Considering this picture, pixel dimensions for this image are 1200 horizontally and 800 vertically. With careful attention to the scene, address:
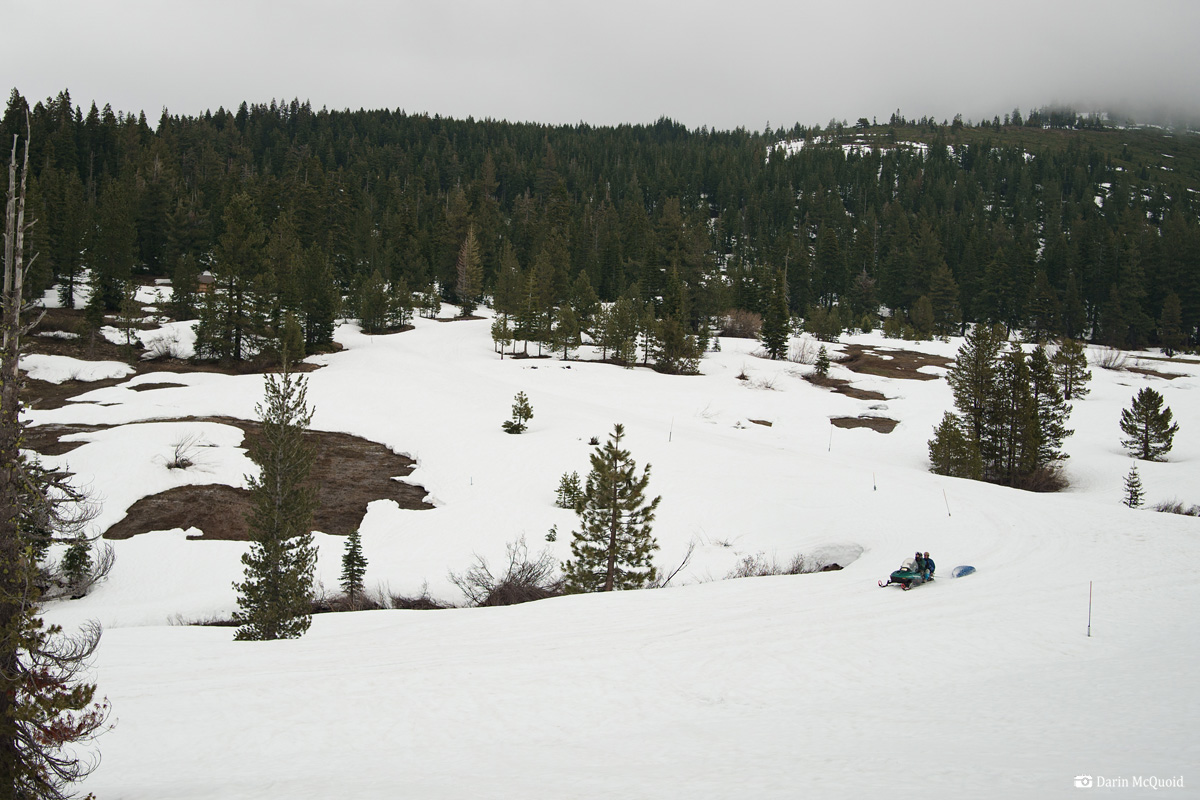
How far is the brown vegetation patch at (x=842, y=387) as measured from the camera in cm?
5090

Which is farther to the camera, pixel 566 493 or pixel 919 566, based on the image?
pixel 566 493

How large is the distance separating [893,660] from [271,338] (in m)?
49.8

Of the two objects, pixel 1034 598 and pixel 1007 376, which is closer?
pixel 1034 598

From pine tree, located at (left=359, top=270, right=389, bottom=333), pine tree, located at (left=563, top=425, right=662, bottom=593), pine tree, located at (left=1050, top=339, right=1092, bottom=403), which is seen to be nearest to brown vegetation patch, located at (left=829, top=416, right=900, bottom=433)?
pine tree, located at (left=1050, top=339, right=1092, bottom=403)

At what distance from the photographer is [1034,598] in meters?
13.5

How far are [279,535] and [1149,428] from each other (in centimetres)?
4110

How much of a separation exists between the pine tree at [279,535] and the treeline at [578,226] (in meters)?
27.8

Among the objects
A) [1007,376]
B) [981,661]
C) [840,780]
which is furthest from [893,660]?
[1007,376]

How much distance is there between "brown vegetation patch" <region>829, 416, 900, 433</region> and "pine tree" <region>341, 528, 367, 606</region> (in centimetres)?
3401

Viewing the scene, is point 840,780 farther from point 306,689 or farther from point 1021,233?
point 1021,233

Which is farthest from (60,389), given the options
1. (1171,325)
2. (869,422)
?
(1171,325)

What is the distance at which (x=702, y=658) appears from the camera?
10.7m

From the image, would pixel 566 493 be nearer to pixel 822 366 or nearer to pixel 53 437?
pixel 53 437

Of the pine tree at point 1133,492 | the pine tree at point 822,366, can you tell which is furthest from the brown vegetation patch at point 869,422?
the pine tree at point 1133,492
